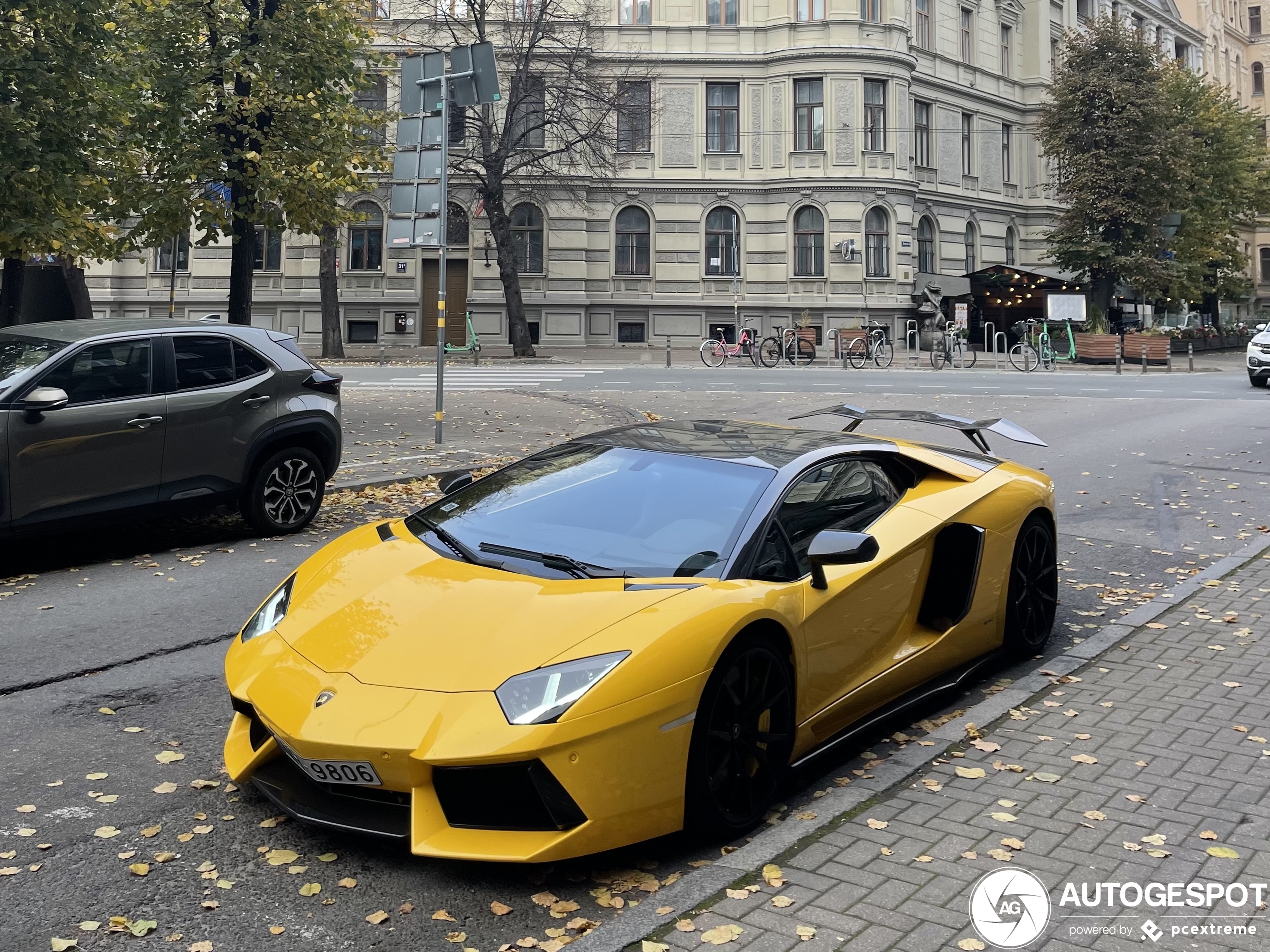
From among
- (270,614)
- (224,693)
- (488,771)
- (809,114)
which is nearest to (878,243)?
(809,114)

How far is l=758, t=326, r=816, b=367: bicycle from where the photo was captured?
112 ft

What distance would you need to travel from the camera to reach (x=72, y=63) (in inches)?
507

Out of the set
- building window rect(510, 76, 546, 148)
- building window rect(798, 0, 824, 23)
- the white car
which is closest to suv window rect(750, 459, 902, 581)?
the white car

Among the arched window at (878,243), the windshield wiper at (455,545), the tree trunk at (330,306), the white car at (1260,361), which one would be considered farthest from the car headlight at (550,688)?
the arched window at (878,243)

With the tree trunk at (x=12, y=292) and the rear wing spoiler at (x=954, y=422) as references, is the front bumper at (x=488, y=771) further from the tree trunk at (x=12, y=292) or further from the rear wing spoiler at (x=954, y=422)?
the tree trunk at (x=12, y=292)

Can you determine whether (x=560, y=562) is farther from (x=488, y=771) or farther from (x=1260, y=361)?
(x=1260, y=361)

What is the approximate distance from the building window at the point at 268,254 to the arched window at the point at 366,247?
2423 millimetres

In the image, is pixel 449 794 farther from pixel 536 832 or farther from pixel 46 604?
pixel 46 604

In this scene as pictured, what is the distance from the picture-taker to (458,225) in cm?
4206

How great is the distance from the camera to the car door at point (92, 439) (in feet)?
25.9

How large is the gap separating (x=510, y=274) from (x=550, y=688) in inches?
1351

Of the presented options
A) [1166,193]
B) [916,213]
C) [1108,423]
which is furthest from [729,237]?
[1108,423]

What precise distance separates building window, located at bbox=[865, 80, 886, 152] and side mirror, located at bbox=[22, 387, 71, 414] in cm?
3813

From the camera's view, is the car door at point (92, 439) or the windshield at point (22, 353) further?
the windshield at point (22, 353)
